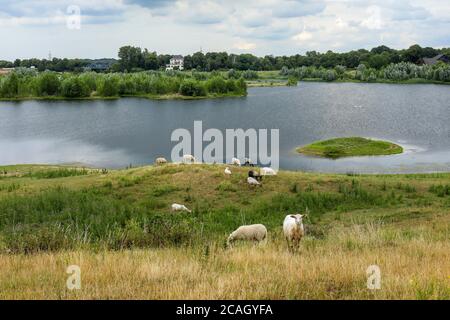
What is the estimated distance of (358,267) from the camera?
747cm

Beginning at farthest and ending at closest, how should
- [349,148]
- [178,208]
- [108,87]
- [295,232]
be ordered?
[108,87] < [349,148] < [178,208] < [295,232]

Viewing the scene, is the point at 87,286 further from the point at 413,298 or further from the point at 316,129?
the point at 316,129

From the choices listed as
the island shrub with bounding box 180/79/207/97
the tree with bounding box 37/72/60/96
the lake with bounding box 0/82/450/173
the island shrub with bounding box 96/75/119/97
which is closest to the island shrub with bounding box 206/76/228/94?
the island shrub with bounding box 180/79/207/97

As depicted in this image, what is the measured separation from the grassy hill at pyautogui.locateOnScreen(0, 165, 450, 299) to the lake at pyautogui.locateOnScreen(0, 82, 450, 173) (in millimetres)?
24966

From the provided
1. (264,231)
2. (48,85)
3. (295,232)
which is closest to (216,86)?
(48,85)

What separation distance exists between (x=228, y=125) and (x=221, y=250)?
230 ft

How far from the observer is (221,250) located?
9.72 metres

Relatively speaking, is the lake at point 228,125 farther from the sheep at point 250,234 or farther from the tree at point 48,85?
the sheep at point 250,234

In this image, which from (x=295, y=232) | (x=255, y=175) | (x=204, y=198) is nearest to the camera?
(x=295, y=232)

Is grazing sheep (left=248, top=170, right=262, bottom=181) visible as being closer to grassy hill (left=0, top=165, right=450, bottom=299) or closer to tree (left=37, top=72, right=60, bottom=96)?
grassy hill (left=0, top=165, right=450, bottom=299)

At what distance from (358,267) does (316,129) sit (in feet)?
227

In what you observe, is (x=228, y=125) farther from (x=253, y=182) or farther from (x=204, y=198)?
(x=204, y=198)

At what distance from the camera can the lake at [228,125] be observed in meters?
54.0

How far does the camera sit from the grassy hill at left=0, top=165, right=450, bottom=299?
21.1ft
